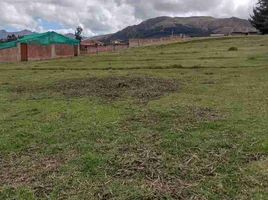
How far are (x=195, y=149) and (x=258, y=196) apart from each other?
4.76 ft

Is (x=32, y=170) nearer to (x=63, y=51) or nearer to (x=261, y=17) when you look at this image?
(x=63, y=51)

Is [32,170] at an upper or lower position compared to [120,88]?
lower

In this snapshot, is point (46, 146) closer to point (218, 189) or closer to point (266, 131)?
point (218, 189)

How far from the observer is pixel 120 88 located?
11.3m

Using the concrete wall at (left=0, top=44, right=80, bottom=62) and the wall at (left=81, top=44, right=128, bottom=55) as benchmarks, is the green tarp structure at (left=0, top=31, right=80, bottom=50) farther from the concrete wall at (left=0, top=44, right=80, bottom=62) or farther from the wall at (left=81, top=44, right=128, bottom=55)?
the wall at (left=81, top=44, right=128, bottom=55)

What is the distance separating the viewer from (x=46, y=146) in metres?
5.53

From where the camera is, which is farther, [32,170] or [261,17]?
[261,17]

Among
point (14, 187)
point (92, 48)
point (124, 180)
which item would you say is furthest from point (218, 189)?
point (92, 48)

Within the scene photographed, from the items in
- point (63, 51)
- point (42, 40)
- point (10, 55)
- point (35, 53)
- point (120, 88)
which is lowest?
point (120, 88)

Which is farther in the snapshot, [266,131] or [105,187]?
[266,131]

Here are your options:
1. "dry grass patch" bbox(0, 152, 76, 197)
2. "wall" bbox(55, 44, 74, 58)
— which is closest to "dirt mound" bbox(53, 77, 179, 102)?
"dry grass patch" bbox(0, 152, 76, 197)

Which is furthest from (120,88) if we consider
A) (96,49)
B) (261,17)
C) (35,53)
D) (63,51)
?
(261,17)

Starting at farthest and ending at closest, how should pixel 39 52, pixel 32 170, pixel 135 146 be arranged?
pixel 39 52
pixel 135 146
pixel 32 170

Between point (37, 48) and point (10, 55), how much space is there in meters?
2.21
